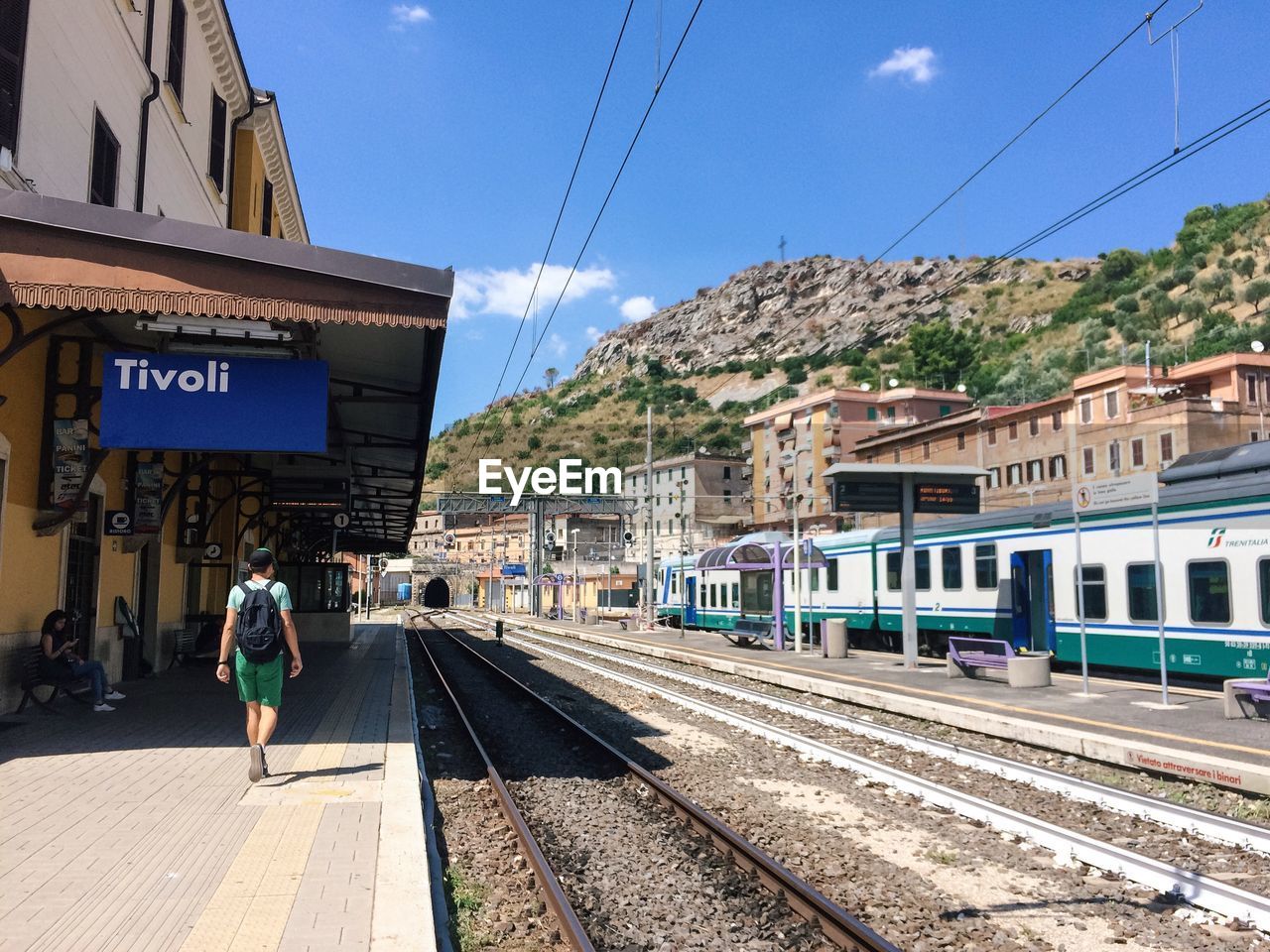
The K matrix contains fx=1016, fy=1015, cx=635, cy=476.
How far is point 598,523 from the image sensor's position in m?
108

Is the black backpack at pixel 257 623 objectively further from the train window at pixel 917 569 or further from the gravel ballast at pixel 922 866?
the train window at pixel 917 569

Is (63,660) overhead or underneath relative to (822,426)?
underneath

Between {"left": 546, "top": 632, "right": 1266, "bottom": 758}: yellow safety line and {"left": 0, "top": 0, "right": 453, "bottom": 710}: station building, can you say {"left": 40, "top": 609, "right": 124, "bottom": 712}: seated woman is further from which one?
{"left": 546, "top": 632, "right": 1266, "bottom": 758}: yellow safety line

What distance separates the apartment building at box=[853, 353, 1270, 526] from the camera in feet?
164

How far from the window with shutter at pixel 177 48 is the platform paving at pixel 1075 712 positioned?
49.1 ft

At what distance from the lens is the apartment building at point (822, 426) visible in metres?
79.9

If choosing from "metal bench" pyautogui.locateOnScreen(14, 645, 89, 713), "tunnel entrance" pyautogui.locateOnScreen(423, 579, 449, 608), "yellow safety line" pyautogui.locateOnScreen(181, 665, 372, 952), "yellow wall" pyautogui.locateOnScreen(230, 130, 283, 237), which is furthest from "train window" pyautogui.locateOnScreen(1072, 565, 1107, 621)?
"tunnel entrance" pyautogui.locateOnScreen(423, 579, 449, 608)

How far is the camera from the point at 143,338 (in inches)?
478

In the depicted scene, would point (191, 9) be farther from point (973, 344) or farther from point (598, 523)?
point (973, 344)

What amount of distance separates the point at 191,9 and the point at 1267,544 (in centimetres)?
1988

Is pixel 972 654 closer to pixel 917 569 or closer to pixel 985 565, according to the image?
pixel 985 565

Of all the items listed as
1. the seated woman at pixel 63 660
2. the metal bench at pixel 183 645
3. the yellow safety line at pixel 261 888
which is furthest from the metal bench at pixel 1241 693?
the metal bench at pixel 183 645

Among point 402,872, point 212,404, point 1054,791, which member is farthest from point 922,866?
point 212,404

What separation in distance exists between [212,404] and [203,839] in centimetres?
464
